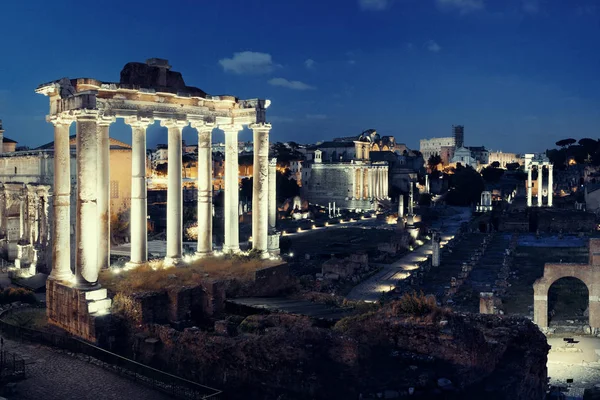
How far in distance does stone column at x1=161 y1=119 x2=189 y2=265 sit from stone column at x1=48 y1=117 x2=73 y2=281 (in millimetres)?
3386

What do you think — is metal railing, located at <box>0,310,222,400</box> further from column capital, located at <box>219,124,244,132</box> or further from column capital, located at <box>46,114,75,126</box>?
column capital, located at <box>219,124,244,132</box>

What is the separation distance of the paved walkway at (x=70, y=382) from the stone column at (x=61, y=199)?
264cm

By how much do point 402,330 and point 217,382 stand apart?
4013 mm

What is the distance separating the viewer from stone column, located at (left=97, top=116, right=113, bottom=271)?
17.8 metres

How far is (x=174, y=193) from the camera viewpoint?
Answer: 19000 mm

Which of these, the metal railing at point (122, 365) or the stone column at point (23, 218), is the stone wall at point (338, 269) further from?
the metal railing at point (122, 365)

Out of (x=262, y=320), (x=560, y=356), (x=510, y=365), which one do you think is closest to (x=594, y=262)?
(x=560, y=356)

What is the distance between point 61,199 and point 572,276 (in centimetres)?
1850

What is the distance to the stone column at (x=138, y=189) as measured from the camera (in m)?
18.1

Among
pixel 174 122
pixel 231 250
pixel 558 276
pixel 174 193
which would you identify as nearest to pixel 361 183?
pixel 558 276

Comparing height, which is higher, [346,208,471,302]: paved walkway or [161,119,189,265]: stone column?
[161,119,189,265]: stone column

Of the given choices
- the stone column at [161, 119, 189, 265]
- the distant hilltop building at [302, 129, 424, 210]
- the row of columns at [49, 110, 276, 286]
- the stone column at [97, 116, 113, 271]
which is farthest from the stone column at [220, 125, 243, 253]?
the distant hilltop building at [302, 129, 424, 210]

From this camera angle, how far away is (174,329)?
46.7ft

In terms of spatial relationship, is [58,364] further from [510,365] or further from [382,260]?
[382,260]
